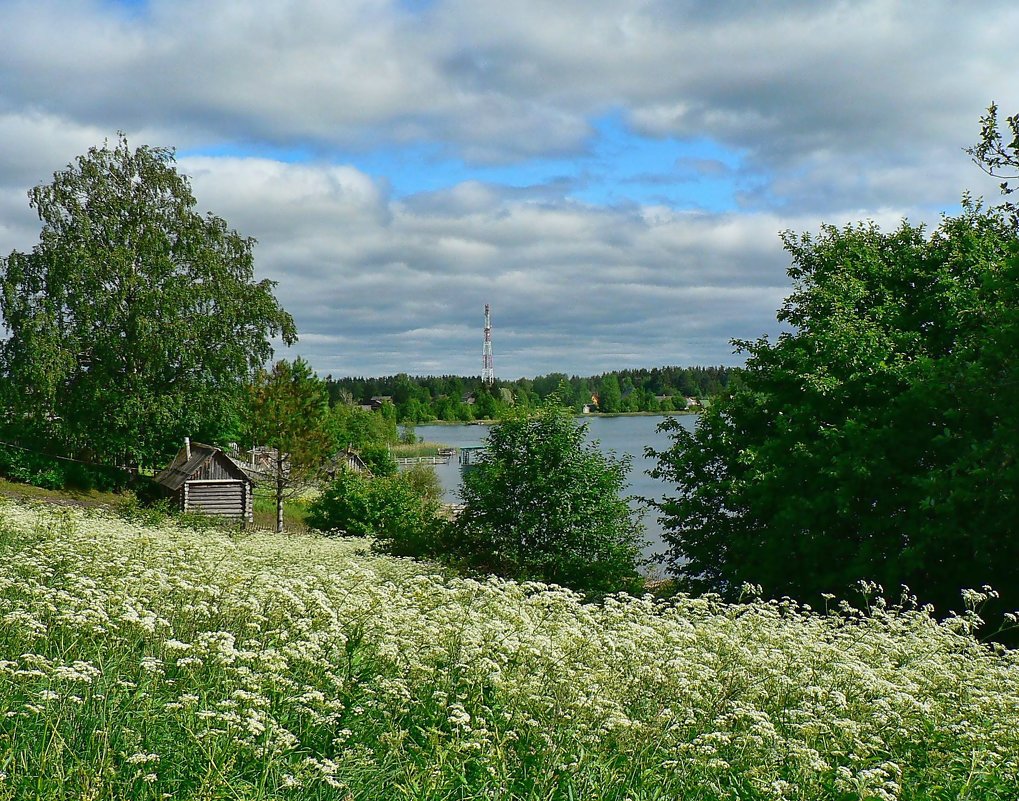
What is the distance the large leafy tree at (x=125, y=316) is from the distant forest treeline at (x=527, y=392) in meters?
7.34

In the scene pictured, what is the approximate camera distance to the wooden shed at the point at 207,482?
36562mm

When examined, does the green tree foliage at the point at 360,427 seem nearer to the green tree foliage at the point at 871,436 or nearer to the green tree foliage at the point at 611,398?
the green tree foliage at the point at 611,398

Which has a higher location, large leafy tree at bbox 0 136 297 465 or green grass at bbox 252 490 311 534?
large leafy tree at bbox 0 136 297 465

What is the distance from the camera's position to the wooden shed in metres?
36.6

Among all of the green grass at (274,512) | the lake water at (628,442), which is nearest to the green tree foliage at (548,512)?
the lake water at (628,442)

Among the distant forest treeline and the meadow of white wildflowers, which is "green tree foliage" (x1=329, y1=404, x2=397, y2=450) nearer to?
the distant forest treeline

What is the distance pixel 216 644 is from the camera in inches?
180

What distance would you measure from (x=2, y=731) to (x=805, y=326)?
1849cm

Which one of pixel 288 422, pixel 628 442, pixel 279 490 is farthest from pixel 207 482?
pixel 628 442

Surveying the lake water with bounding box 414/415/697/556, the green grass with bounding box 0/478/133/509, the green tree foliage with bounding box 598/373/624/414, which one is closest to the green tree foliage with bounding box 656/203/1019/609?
the lake water with bounding box 414/415/697/556

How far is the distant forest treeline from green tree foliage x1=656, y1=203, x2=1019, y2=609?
246cm

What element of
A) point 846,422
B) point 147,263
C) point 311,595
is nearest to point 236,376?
point 147,263

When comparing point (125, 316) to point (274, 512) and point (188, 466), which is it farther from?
point (274, 512)

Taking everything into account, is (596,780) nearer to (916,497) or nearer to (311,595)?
(311,595)
